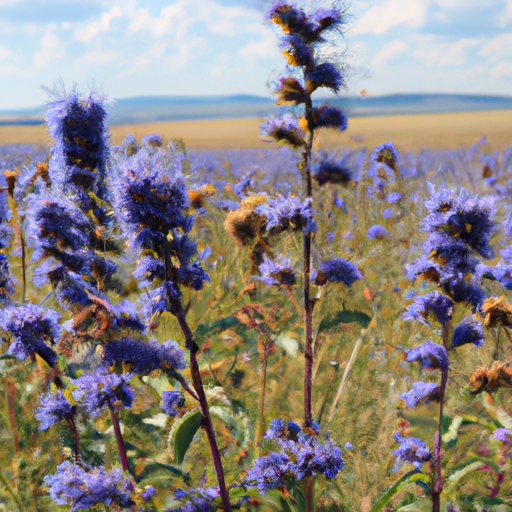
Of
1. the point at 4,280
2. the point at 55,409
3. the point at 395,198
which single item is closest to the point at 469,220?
the point at 55,409

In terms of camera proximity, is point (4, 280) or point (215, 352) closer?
point (4, 280)

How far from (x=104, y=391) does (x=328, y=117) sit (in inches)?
43.0

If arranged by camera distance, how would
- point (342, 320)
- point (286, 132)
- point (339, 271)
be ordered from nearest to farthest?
point (286, 132)
point (342, 320)
point (339, 271)

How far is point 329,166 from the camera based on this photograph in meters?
2.11

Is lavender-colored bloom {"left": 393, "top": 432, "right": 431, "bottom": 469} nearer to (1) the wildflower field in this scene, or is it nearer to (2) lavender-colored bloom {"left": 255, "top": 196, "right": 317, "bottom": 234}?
(1) the wildflower field

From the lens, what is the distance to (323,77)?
1.79 m

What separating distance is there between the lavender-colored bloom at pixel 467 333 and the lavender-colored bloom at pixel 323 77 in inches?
33.8

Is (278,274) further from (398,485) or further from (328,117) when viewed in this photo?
(398,485)

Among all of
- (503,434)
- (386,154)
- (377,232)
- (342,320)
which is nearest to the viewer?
(503,434)

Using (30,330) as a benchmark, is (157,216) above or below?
above

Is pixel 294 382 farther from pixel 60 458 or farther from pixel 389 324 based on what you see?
pixel 60 458

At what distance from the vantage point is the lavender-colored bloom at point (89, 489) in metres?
1.27

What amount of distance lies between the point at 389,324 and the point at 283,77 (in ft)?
5.82

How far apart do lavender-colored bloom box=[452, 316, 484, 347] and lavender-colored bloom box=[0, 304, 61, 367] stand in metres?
1.08
